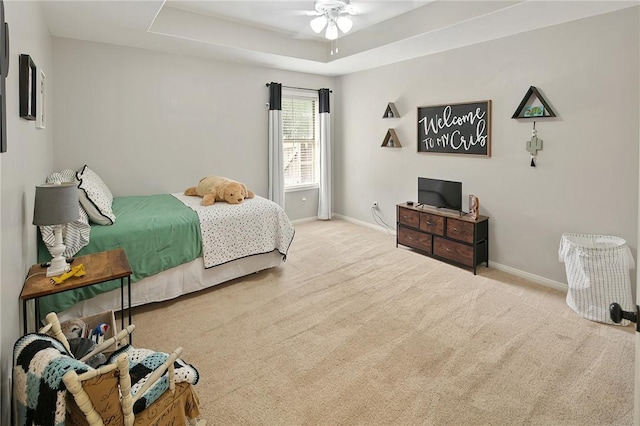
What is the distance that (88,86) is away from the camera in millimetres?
3889

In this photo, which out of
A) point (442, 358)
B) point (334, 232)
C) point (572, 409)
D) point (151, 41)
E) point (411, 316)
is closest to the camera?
point (572, 409)

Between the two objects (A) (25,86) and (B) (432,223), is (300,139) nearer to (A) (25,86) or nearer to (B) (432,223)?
(B) (432,223)

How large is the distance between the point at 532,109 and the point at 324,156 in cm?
319

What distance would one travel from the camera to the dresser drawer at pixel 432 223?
4091 mm

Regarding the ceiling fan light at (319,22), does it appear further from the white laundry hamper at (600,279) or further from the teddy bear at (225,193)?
the white laundry hamper at (600,279)

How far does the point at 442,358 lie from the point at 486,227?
6.76ft

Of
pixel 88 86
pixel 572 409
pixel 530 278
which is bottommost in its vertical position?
pixel 572 409

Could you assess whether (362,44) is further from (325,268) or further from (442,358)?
(442,358)

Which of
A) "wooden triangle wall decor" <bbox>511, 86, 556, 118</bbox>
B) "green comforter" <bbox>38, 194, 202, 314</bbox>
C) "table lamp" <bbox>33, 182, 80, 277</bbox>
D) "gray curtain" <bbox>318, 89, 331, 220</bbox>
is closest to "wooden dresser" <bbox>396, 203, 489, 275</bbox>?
"wooden triangle wall decor" <bbox>511, 86, 556, 118</bbox>

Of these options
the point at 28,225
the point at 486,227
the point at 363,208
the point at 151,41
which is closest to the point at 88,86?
the point at 151,41

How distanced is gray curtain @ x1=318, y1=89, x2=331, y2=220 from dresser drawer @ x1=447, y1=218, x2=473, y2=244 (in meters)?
2.50

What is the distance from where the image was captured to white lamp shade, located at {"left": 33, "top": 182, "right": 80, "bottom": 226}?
1944 millimetres

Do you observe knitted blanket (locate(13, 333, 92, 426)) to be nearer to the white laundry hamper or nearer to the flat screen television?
the white laundry hamper

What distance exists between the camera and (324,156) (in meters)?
5.95
